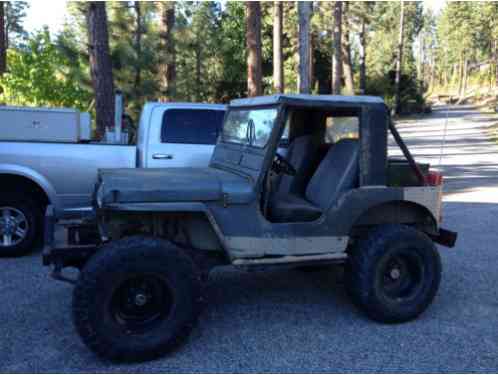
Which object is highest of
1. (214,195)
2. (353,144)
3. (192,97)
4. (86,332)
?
(192,97)

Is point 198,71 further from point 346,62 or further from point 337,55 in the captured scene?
point 346,62

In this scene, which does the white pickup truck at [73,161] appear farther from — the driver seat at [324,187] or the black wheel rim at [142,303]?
the black wheel rim at [142,303]

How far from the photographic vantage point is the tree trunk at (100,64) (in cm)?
1149

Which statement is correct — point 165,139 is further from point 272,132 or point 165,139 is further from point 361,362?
point 361,362

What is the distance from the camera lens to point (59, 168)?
6.30m

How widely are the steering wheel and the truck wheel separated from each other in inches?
51.3

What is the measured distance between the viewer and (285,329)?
4.32 m

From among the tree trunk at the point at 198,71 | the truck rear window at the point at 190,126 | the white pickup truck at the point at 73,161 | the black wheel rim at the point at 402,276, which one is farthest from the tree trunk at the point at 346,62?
the black wheel rim at the point at 402,276

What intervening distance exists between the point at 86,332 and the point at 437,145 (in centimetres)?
1987

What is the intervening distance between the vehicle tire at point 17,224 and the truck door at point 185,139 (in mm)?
1570

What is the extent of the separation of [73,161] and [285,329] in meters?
3.54

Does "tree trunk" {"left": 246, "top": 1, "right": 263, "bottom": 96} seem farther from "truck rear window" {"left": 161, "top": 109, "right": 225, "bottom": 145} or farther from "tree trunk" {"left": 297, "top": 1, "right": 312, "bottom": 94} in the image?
"truck rear window" {"left": 161, "top": 109, "right": 225, "bottom": 145}

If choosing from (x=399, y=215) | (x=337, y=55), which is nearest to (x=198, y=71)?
(x=337, y=55)

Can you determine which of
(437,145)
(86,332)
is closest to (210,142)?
(86,332)
